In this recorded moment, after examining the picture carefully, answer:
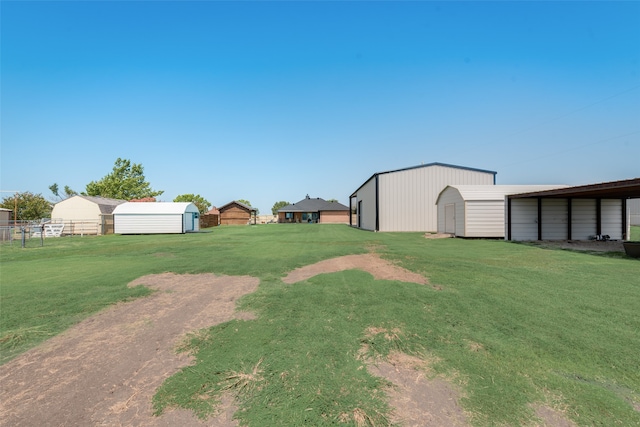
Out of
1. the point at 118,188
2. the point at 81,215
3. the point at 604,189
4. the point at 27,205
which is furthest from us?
the point at 118,188

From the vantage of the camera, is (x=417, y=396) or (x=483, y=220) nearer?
(x=417, y=396)

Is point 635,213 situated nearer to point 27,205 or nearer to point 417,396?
point 417,396

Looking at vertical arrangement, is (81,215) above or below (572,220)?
above

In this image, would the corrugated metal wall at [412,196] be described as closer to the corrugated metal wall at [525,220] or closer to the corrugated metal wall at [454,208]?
the corrugated metal wall at [454,208]

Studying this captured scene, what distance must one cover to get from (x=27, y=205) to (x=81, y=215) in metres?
19.8

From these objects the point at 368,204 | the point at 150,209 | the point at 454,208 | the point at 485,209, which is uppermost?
the point at 368,204

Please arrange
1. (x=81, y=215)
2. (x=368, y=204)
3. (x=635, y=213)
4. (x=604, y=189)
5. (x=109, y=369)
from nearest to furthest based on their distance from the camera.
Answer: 1. (x=109, y=369)
2. (x=604, y=189)
3. (x=81, y=215)
4. (x=368, y=204)
5. (x=635, y=213)

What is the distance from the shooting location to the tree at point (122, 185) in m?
53.7

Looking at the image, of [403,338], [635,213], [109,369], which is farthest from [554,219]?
[635,213]

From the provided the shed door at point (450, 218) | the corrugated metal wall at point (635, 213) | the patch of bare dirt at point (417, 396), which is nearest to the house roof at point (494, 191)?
the shed door at point (450, 218)

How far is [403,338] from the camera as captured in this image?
12.4 ft

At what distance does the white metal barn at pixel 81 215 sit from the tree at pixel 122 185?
2799 centimetres

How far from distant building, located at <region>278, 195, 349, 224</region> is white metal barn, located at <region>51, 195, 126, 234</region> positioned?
3543 cm

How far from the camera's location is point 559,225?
54.9 ft
